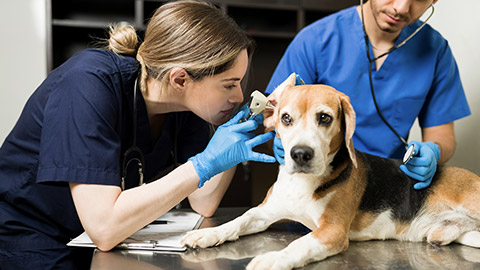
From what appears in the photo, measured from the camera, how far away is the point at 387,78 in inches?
65.4

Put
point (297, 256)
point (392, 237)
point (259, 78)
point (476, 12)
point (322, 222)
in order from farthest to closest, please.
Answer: point (259, 78)
point (476, 12)
point (392, 237)
point (322, 222)
point (297, 256)

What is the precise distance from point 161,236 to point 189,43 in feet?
1.75

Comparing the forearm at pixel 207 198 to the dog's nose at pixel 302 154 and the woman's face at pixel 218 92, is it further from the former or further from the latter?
the dog's nose at pixel 302 154

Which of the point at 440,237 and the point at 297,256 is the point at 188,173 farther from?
the point at 440,237

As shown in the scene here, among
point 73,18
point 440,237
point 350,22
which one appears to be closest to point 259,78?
point 73,18

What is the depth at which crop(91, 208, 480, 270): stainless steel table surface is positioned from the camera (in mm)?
956

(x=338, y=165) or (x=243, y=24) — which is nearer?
(x=338, y=165)

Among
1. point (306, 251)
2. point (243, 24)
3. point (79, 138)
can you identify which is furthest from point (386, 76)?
point (243, 24)

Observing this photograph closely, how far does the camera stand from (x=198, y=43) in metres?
1.21

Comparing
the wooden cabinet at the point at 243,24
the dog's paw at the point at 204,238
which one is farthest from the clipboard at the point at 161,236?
the wooden cabinet at the point at 243,24

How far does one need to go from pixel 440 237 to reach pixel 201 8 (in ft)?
3.07

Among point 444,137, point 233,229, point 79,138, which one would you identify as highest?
point 79,138

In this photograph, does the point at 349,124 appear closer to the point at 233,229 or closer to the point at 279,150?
the point at 279,150

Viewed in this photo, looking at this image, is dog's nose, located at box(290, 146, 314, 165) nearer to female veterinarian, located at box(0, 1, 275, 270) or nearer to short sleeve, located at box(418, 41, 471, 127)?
female veterinarian, located at box(0, 1, 275, 270)
